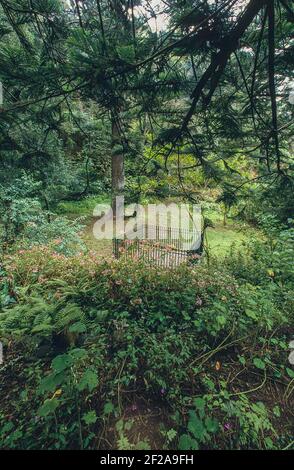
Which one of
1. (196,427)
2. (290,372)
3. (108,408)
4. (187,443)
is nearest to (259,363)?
(290,372)

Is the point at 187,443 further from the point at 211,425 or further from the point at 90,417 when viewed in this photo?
the point at 90,417

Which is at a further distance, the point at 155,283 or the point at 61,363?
the point at 155,283

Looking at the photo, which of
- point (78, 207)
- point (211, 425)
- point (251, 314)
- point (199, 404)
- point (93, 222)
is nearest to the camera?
point (211, 425)

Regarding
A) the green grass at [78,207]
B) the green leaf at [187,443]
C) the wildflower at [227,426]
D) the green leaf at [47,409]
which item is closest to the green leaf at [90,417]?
the green leaf at [47,409]

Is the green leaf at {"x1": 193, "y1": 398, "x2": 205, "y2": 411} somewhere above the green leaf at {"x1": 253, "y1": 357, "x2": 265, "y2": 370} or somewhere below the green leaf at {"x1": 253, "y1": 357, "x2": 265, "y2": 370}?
below

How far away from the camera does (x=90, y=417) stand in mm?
1879

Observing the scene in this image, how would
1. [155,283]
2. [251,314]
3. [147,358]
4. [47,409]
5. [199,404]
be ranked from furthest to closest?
[155,283]
[251,314]
[147,358]
[199,404]
[47,409]

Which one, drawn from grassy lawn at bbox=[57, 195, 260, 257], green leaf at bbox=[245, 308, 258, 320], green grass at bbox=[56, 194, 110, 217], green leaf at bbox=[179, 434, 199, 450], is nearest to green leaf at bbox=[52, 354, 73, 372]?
green leaf at bbox=[179, 434, 199, 450]

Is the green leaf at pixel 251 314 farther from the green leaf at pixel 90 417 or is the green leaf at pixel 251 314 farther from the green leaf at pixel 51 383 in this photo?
the green leaf at pixel 51 383

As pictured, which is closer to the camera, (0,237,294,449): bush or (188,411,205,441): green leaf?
(188,411,205,441): green leaf

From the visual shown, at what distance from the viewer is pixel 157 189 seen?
2.49m

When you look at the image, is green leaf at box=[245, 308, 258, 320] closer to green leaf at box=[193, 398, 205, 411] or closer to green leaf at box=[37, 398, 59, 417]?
green leaf at box=[193, 398, 205, 411]

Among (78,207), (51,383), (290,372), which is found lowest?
(290,372)

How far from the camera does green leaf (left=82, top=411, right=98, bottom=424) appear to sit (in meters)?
1.85
